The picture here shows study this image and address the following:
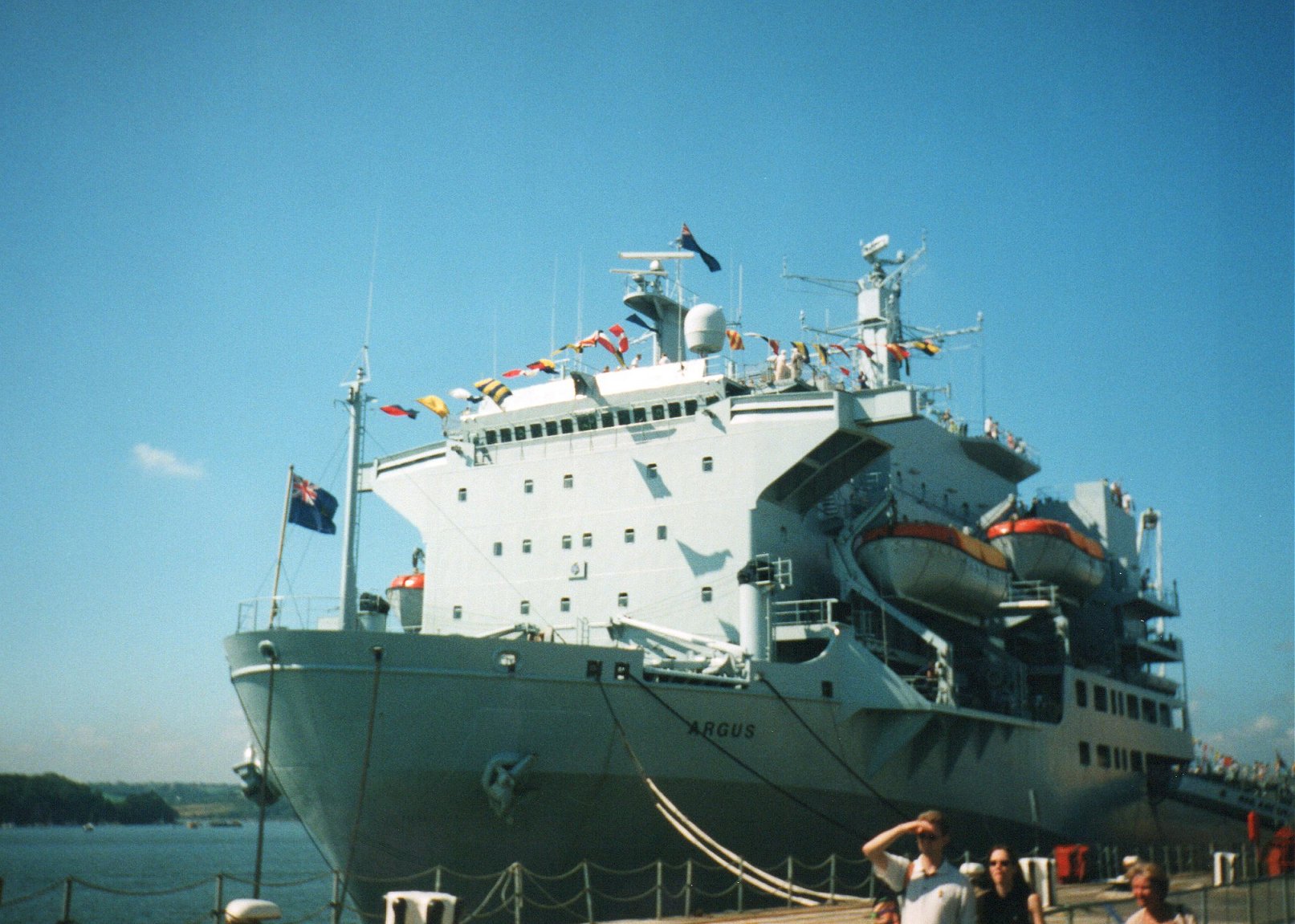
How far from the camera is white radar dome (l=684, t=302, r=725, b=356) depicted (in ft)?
77.7

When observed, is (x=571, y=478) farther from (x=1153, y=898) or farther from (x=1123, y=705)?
(x=1153, y=898)

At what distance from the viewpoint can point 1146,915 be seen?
557 centimetres

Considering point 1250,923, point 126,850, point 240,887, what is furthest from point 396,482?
point 126,850

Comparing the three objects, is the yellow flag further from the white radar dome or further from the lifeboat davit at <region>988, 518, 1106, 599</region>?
the lifeboat davit at <region>988, 518, 1106, 599</region>

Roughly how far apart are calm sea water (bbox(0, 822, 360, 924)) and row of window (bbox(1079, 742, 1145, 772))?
16.9 meters

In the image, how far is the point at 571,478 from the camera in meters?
22.8

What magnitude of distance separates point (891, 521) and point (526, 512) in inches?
277

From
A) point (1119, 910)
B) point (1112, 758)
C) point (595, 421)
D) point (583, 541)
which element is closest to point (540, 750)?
point (583, 541)

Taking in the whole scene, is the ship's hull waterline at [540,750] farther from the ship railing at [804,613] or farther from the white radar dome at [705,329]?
the white radar dome at [705,329]

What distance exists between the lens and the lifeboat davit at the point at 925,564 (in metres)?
22.3

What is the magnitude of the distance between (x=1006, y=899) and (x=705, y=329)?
1819cm

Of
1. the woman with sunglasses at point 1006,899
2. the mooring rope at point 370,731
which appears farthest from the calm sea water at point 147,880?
the woman with sunglasses at point 1006,899

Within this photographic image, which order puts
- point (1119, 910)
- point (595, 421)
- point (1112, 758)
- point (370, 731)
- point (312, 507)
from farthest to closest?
point (1112, 758), point (595, 421), point (312, 507), point (370, 731), point (1119, 910)

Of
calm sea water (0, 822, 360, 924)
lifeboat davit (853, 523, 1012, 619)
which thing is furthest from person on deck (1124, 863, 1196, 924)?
lifeboat davit (853, 523, 1012, 619)
